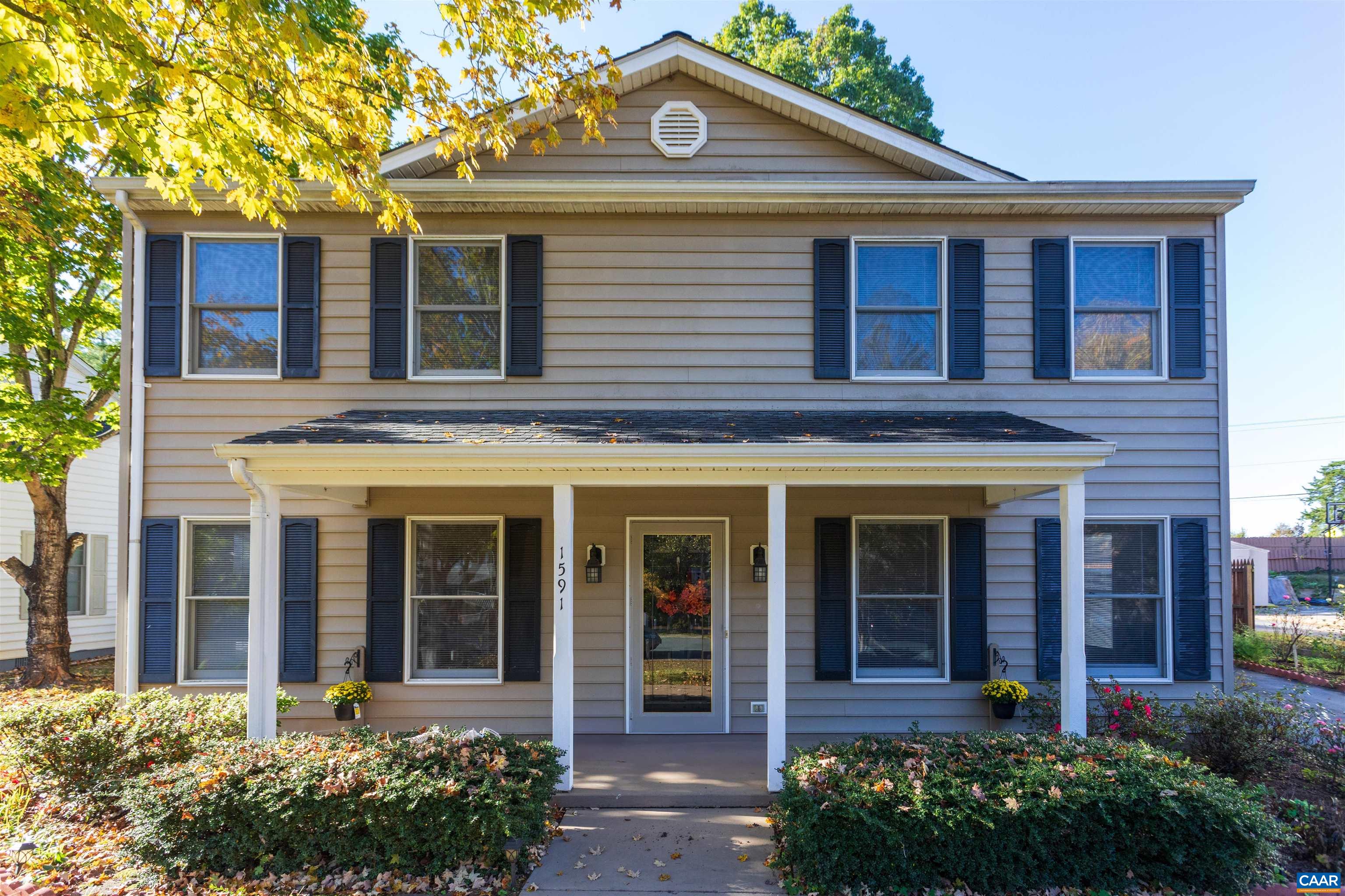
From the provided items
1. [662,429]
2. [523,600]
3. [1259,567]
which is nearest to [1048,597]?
[662,429]

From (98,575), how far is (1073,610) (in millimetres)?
14908

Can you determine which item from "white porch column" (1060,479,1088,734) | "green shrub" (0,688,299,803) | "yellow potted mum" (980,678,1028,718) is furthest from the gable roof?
"green shrub" (0,688,299,803)

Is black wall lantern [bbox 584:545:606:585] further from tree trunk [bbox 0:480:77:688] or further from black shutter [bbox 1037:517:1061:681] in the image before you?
tree trunk [bbox 0:480:77:688]

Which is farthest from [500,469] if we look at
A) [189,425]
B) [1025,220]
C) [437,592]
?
[1025,220]

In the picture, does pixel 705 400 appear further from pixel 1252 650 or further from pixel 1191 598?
pixel 1252 650

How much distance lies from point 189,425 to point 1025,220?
27.9 ft

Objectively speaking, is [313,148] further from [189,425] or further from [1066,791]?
[1066,791]

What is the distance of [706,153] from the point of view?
6.96 metres

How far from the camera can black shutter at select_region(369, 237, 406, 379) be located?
6.58 metres

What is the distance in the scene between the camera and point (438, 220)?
21.8ft

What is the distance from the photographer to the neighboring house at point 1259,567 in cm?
1923

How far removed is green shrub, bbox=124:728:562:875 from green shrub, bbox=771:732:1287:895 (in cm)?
182

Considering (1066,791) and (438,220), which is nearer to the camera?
(1066,791)

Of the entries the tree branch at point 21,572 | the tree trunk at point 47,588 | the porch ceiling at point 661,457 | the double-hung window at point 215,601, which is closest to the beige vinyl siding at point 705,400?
the double-hung window at point 215,601
